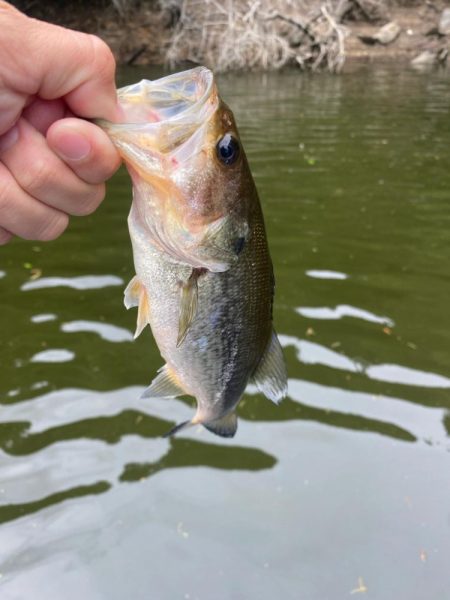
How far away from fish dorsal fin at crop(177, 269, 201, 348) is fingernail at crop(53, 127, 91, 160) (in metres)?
0.42

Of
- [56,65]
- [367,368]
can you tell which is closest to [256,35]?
[367,368]

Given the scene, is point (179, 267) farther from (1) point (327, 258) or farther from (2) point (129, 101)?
(1) point (327, 258)

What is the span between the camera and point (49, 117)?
1.67 m

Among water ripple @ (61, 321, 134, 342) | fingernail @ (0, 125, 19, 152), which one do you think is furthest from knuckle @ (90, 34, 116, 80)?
water ripple @ (61, 321, 134, 342)

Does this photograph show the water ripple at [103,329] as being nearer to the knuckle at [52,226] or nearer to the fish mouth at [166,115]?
the knuckle at [52,226]

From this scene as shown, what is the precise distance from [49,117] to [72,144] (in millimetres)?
157

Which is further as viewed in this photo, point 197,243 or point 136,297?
point 136,297

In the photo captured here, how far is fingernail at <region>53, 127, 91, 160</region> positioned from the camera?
157 centimetres

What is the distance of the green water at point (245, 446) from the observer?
318 cm

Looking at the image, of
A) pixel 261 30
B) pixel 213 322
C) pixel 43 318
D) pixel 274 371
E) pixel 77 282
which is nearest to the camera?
pixel 213 322

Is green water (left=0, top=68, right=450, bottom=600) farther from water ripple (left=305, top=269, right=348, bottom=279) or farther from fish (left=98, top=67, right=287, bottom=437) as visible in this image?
fish (left=98, top=67, right=287, bottom=437)

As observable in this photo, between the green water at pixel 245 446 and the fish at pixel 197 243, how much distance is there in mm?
1531

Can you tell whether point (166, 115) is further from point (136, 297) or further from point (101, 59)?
point (136, 297)

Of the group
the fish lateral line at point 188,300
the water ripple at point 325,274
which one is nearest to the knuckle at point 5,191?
the fish lateral line at point 188,300
